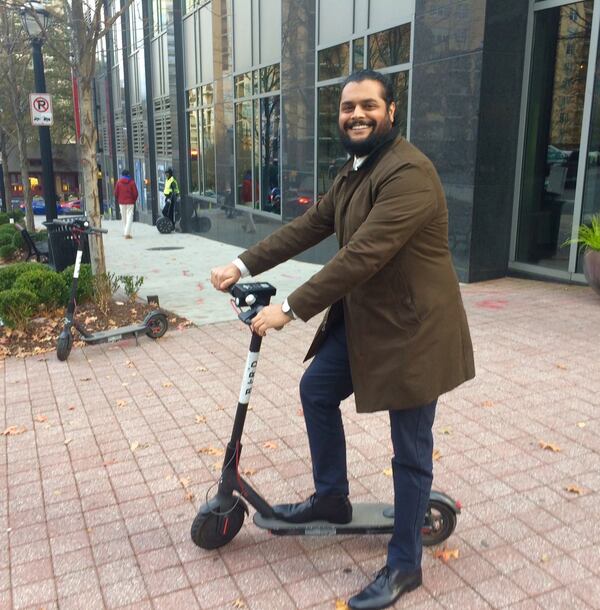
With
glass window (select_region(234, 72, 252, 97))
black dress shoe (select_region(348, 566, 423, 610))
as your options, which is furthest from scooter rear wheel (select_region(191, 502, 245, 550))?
glass window (select_region(234, 72, 252, 97))

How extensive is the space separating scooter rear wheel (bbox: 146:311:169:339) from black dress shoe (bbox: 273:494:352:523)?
407 centimetres

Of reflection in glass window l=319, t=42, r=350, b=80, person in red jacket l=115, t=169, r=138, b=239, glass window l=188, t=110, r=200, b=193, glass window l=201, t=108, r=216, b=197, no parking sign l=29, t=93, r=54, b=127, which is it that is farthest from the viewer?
glass window l=188, t=110, r=200, b=193

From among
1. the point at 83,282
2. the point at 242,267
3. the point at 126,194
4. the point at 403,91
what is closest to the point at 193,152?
the point at 126,194

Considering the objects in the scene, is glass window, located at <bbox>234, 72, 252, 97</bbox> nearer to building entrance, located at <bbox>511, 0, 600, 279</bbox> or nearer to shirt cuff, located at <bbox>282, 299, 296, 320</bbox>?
building entrance, located at <bbox>511, 0, 600, 279</bbox>

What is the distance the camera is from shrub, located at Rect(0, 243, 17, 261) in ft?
46.9

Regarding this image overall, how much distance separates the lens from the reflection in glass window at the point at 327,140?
11203 mm

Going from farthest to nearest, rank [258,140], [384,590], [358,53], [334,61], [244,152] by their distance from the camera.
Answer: [244,152] → [258,140] → [334,61] → [358,53] → [384,590]

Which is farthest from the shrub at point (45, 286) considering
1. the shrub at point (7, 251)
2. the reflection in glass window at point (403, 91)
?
the shrub at point (7, 251)

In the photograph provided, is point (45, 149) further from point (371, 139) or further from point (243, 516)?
point (371, 139)

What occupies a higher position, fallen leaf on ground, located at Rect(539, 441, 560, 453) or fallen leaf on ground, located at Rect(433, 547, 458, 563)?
fallen leaf on ground, located at Rect(539, 441, 560, 453)

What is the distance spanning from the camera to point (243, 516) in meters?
3.05

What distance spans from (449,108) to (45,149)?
6.27 metres

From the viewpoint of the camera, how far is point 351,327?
258cm

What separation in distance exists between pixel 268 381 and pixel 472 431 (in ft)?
5.90
